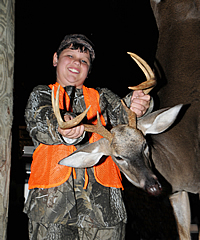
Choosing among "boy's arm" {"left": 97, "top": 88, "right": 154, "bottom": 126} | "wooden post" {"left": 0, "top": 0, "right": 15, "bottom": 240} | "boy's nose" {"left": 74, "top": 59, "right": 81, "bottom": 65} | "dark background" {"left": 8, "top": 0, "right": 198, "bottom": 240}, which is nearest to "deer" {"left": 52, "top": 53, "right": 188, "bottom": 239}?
"boy's arm" {"left": 97, "top": 88, "right": 154, "bottom": 126}

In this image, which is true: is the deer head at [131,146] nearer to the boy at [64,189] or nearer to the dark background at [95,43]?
the boy at [64,189]

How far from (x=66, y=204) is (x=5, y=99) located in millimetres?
956

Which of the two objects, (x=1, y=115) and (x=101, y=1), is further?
(x=101, y=1)

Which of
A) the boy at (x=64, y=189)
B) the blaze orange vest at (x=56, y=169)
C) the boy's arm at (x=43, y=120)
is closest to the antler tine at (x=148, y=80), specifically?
the boy at (x=64, y=189)

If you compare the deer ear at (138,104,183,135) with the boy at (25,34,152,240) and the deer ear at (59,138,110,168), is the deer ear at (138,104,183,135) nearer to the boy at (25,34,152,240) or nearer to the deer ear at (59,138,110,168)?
the boy at (25,34,152,240)

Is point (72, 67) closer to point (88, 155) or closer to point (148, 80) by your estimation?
point (148, 80)

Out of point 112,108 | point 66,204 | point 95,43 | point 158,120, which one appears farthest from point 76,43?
point 95,43

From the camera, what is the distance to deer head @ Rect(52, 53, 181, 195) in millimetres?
2189

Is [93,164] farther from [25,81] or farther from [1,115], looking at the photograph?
[25,81]

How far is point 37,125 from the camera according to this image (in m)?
2.07

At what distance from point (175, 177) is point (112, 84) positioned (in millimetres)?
5338

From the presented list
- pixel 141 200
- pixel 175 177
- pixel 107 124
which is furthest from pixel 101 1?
pixel 141 200

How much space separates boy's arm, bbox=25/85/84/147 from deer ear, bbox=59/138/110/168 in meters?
0.18

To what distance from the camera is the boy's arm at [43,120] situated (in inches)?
77.6
